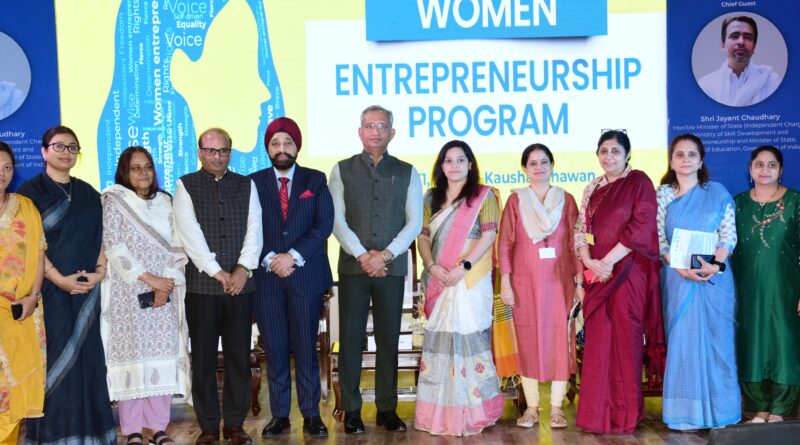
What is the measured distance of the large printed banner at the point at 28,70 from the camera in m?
5.41

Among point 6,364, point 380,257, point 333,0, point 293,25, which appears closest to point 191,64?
point 293,25

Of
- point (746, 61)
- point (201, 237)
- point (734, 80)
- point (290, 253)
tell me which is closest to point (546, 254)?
point (290, 253)

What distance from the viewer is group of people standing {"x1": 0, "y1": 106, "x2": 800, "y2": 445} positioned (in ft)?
11.1

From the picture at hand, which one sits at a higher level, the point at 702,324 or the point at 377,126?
the point at 377,126

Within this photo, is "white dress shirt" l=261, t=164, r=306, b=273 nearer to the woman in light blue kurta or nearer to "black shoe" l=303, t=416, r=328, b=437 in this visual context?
"black shoe" l=303, t=416, r=328, b=437

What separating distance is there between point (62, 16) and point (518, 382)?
4084 millimetres

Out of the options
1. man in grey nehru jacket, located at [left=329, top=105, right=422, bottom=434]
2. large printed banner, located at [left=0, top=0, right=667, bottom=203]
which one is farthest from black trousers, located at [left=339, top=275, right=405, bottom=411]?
large printed banner, located at [left=0, top=0, right=667, bottom=203]

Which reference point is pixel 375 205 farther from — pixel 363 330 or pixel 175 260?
pixel 175 260

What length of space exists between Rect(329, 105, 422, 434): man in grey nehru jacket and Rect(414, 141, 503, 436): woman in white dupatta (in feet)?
0.52

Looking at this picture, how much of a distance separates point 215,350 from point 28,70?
10.3 ft

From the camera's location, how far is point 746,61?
18.0ft

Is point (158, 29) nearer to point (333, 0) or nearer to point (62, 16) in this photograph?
point (62, 16)

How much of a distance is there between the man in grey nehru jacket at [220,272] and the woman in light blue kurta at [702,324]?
205 centimetres

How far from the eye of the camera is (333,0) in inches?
212
